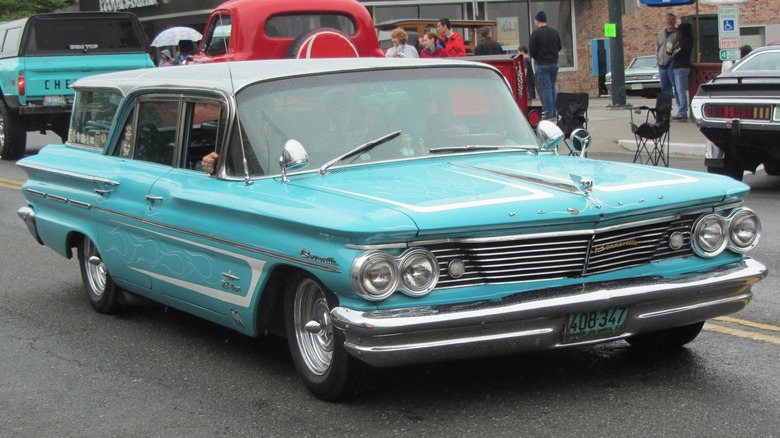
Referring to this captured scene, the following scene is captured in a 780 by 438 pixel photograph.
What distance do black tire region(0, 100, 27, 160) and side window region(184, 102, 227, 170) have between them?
1291 cm

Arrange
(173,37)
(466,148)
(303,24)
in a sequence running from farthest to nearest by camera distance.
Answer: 1. (173,37)
2. (303,24)
3. (466,148)

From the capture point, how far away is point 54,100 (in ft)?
58.3

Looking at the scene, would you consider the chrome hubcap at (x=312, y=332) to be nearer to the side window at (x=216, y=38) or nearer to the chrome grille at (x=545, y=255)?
the chrome grille at (x=545, y=255)

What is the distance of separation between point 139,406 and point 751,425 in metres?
2.74

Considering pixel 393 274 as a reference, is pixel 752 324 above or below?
below

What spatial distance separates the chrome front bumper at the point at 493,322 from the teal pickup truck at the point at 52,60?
14018 millimetres

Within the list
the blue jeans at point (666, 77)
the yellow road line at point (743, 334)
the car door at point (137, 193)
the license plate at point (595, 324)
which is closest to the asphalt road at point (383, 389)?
the yellow road line at point (743, 334)

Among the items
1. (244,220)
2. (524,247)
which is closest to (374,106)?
(244,220)

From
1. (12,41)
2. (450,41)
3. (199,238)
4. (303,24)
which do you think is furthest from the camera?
(12,41)

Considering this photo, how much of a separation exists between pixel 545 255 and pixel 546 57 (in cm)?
1505

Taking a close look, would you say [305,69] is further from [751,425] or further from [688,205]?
[751,425]

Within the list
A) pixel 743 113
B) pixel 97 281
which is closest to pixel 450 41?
pixel 743 113

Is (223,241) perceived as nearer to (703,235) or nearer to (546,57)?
(703,235)

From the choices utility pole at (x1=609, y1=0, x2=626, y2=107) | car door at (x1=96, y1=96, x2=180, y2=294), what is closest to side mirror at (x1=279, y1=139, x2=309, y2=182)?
car door at (x1=96, y1=96, x2=180, y2=294)
